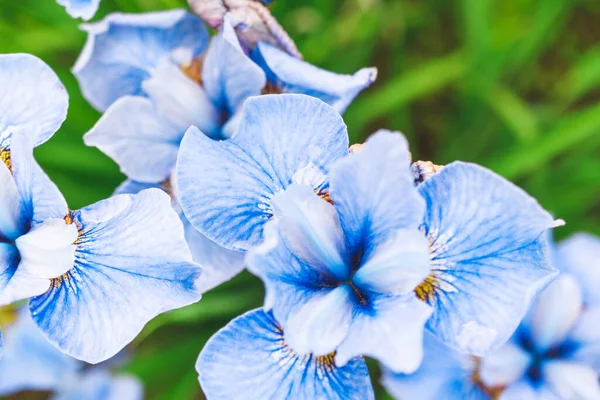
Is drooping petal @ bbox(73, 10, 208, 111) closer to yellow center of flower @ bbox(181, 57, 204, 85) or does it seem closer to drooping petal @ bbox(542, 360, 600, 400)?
yellow center of flower @ bbox(181, 57, 204, 85)

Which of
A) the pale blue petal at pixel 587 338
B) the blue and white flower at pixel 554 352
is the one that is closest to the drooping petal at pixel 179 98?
the blue and white flower at pixel 554 352

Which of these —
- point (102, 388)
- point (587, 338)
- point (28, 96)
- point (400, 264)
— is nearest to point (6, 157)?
point (28, 96)

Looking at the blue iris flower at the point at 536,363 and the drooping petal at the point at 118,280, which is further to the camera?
the blue iris flower at the point at 536,363

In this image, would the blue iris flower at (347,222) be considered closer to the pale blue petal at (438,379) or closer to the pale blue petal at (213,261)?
the pale blue petal at (213,261)

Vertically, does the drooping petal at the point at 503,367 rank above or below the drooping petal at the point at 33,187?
above

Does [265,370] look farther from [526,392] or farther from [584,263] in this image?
[584,263]

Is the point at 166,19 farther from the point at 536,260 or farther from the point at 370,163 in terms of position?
the point at 536,260
